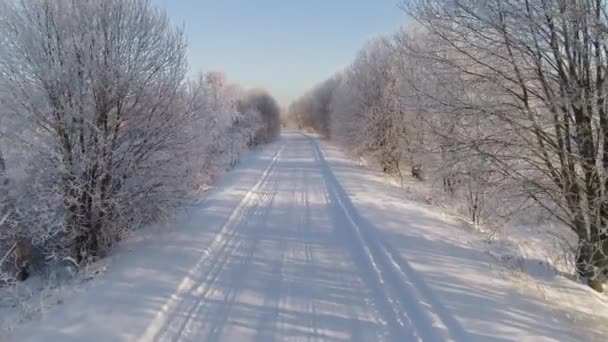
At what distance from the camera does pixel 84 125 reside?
8.62 meters

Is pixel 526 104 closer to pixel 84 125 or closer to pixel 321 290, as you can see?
pixel 321 290

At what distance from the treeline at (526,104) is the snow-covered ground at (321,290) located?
1.47 meters

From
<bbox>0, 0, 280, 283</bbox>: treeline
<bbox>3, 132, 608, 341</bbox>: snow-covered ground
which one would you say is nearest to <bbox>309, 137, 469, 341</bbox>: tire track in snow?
<bbox>3, 132, 608, 341</bbox>: snow-covered ground

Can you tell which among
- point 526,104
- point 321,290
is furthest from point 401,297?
point 526,104

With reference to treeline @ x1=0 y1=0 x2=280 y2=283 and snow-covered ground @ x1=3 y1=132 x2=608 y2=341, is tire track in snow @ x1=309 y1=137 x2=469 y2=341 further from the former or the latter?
treeline @ x1=0 y1=0 x2=280 y2=283

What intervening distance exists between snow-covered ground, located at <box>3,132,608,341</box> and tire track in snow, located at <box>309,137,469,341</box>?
0.07 feet

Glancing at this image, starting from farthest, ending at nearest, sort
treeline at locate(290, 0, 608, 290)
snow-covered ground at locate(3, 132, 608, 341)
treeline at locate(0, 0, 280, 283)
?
treeline at locate(0, 0, 280, 283) → treeline at locate(290, 0, 608, 290) → snow-covered ground at locate(3, 132, 608, 341)

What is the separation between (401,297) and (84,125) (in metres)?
7.66

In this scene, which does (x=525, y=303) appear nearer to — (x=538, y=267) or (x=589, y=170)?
(x=538, y=267)

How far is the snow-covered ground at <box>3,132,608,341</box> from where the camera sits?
15.9 feet

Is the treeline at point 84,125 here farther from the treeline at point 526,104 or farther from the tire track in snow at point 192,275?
the treeline at point 526,104

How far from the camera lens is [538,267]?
7719 mm

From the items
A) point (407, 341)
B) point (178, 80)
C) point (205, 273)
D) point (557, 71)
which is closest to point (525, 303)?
point (407, 341)

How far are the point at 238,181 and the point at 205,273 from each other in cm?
1208
